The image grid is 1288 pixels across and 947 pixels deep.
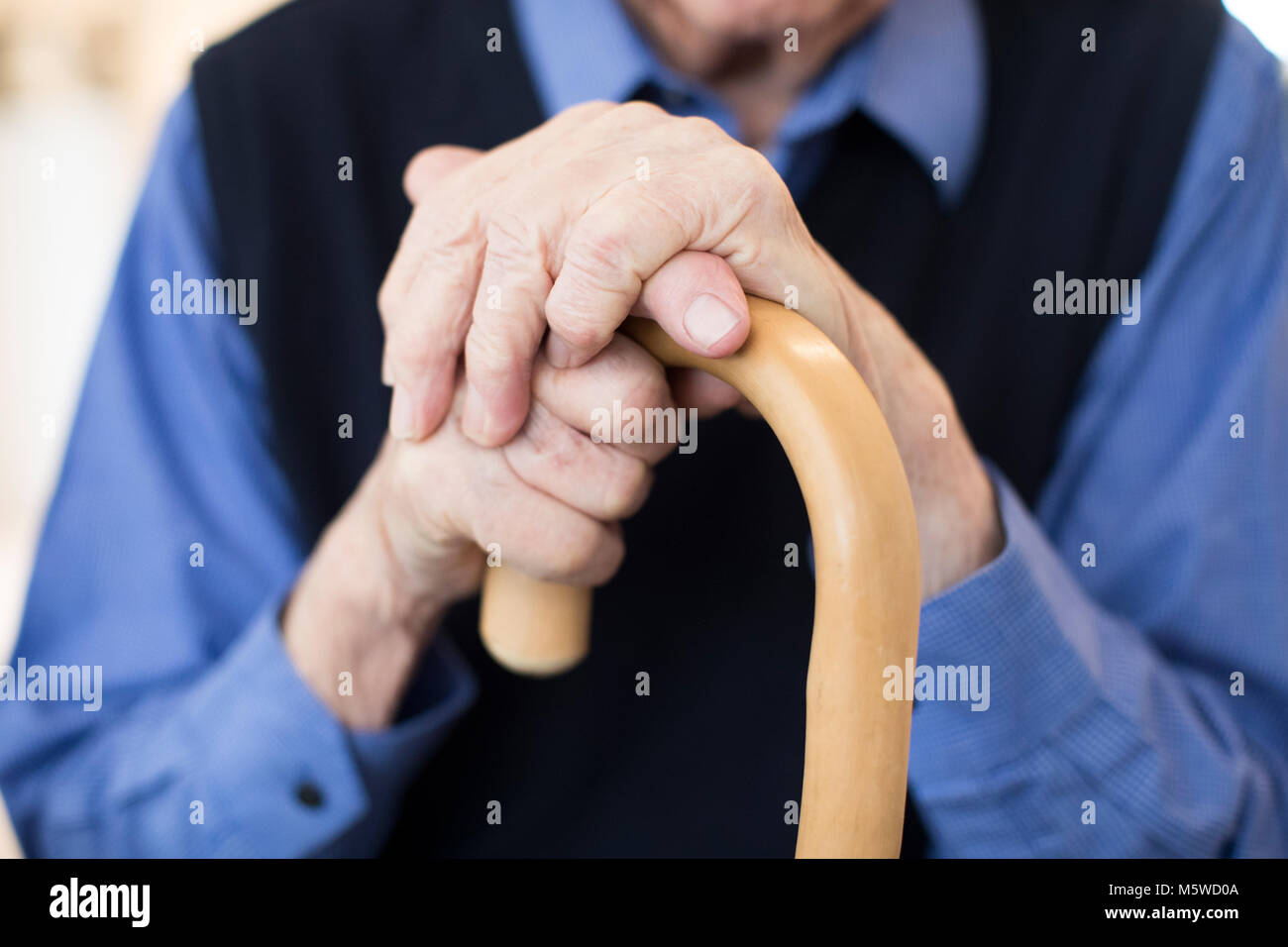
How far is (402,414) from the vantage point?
1.37 ft

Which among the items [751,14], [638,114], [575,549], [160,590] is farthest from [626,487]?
[160,590]

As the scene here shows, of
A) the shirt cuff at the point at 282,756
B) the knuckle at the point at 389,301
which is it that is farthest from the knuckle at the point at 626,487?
the shirt cuff at the point at 282,756

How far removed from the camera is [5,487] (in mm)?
2305

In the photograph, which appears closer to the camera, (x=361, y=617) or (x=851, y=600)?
(x=851, y=600)

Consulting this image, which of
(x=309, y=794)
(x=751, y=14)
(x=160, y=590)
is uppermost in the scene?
(x=751, y=14)

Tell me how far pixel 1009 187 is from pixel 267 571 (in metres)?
0.49

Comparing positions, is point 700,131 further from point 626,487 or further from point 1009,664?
point 1009,664

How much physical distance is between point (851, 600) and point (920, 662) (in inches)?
7.3

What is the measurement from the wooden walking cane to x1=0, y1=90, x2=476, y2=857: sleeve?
0.31 meters

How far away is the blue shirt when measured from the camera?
1.69ft

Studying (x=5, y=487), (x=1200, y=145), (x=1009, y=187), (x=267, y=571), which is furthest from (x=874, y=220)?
(x=5, y=487)

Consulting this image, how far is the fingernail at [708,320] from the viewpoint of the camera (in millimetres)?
334

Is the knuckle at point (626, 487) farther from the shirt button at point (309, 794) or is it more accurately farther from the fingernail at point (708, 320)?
the shirt button at point (309, 794)

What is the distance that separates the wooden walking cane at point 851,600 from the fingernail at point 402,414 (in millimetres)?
152
